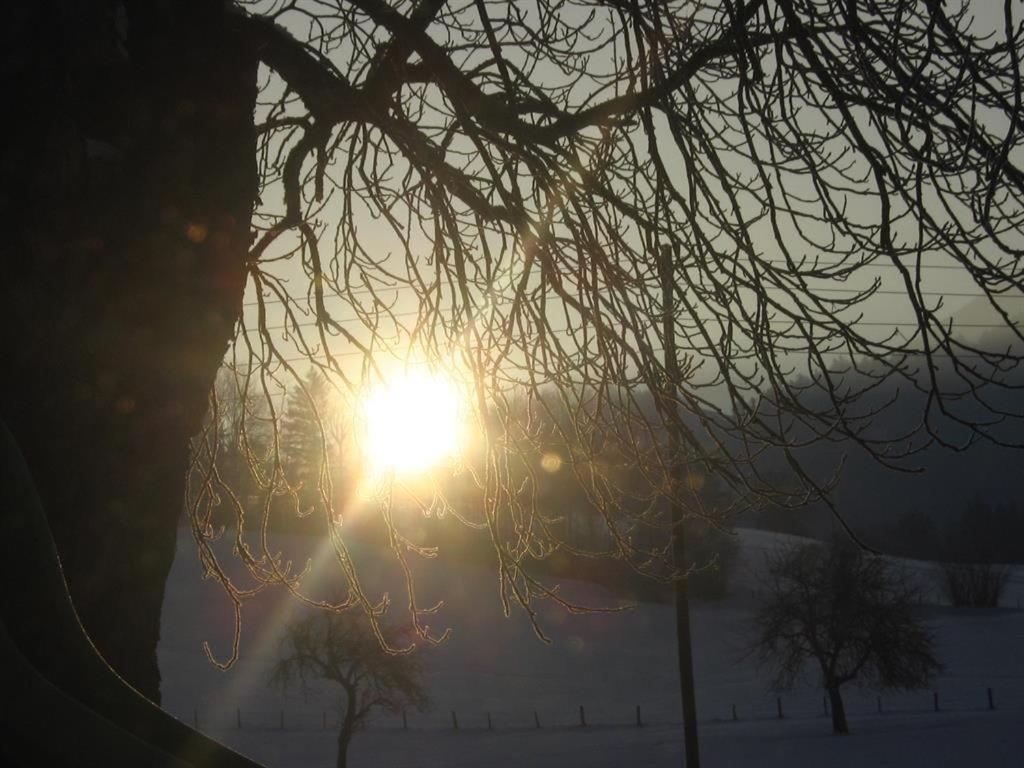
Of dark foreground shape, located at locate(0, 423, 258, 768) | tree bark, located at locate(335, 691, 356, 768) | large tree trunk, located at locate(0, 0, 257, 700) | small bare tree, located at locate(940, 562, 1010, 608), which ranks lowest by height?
tree bark, located at locate(335, 691, 356, 768)

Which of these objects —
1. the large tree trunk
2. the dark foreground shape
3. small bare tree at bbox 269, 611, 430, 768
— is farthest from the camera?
small bare tree at bbox 269, 611, 430, 768

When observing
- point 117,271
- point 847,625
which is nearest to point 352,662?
point 847,625

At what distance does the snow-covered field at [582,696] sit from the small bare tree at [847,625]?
173 centimetres

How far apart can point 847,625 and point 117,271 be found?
31418 mm

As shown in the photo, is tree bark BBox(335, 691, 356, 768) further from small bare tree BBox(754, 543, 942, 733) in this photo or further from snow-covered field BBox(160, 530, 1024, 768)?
small bare tree BBox(754, 543, 942, 733)

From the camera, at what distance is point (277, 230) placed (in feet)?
15.4

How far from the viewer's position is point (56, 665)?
1.84 m

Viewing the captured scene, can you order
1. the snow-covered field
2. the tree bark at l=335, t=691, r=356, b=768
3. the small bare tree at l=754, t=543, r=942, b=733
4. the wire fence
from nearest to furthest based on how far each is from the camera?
the tree bark at l=335, t=691, r=356, b=768 → the snow-covered field → the small bare tree at l=754, t=543, r=942, b=733 → the wire fence

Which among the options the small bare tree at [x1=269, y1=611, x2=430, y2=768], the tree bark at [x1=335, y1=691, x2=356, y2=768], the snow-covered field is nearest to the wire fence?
the snow-covered field

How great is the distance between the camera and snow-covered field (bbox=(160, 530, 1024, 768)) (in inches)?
1070

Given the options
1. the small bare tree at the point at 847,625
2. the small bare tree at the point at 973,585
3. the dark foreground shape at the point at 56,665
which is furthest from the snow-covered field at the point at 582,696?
the dark foreground shape at the point at 56,665

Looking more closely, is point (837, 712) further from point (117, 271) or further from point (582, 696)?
point (117, 271)

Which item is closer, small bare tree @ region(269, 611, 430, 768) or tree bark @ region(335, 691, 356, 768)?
tree bark @ region(335, 691, 356, 768)

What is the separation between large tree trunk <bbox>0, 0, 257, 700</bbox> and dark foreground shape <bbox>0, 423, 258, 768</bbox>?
824 millimetres
